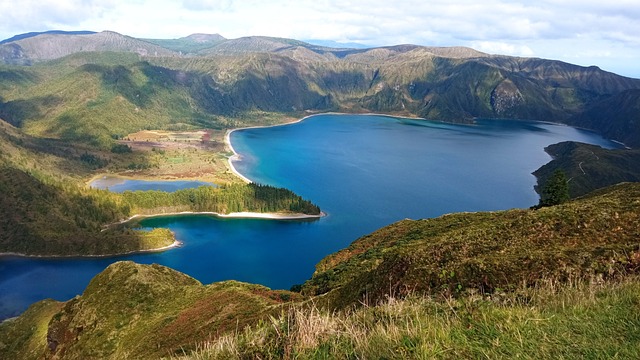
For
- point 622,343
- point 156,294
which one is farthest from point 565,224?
point 156,294

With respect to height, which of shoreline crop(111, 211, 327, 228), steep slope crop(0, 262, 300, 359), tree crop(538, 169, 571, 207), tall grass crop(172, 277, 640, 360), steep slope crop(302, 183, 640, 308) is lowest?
shoreline crop(111, 211, 327, 228)

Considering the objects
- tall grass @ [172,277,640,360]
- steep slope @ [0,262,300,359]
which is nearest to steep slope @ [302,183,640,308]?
tall grass @ [172,277,640,360]

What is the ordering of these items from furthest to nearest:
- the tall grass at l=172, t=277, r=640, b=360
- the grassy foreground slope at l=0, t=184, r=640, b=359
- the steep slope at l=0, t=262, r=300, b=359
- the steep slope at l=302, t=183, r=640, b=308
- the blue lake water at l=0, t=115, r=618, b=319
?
the blue lake water at l=0, t=115, r=618, b=319 → the steep slope at l=0, t=262, r=300, b=359 → the steep slope at l=302, t=183, r=640, b=308 → the grassy foreground slope at l=0, t=184, r=640, b=359 → the tall grass at l=172, t=277, r=640, b=360

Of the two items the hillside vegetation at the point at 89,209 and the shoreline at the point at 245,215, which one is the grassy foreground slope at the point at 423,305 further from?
the shoreline at the point at 245,215

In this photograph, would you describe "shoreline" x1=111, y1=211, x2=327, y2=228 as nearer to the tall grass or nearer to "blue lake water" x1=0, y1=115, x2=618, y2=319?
"blue lake water" x1=0, y1=115, x2=618, y2=319

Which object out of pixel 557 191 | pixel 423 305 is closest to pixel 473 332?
pixel 423 305

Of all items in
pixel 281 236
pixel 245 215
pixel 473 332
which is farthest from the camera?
pixel 245 215

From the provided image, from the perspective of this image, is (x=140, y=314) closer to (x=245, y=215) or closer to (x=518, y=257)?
(x=518, y=257)
